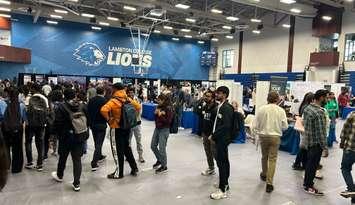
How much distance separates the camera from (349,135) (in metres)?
4.19

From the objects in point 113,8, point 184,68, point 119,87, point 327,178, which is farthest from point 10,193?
point 184,68

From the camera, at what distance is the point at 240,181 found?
5.37 m

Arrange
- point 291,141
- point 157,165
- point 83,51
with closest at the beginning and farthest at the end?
point 157,165 < point 291,141 < point 83,51

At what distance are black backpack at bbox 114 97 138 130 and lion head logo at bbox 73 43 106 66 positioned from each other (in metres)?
18.8

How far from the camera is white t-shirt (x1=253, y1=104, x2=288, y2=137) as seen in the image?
4.82m

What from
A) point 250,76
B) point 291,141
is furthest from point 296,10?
point 291,141

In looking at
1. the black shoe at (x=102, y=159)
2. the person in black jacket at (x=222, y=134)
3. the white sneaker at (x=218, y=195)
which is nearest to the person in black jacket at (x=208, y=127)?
the person in black jacket at (x=222, y=134)

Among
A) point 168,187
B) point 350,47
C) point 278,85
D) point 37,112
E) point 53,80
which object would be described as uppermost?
point 350,47

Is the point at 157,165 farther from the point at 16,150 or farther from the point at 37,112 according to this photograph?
the point at 16,150

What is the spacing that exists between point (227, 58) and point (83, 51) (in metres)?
10.9

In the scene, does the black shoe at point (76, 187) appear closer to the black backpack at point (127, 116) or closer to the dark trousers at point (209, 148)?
the black backpack at point (127, 116)

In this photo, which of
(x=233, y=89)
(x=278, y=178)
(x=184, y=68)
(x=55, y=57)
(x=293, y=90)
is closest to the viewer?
(x=278, y=178)

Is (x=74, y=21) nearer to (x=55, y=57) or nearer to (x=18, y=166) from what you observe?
(x=55, y=57)

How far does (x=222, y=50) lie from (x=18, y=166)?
23669mm
